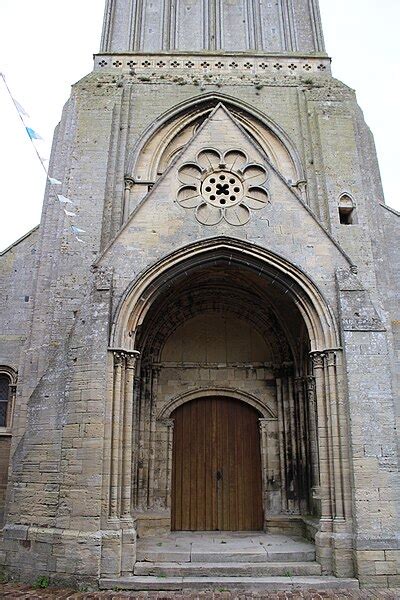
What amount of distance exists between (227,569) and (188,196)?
639 cm

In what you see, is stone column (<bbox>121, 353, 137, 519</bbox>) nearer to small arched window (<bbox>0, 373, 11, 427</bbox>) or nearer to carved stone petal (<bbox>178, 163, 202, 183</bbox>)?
carved stone petal (<bbox>178, 163, 202, 183</bbox>)

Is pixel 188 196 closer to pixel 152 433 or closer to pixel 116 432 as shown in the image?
pixel 116 432

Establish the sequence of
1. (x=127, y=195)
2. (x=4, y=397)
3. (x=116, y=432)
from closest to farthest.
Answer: (x=116, y=432), (x=4, y=397), (x=127, y=195)

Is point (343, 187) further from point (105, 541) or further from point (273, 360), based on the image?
point (105, 541)

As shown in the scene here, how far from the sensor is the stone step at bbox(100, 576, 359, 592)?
7.71 metres

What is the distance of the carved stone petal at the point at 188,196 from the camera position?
9656mm

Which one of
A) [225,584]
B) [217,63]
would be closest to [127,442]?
[225,584]

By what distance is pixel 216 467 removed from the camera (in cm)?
1143

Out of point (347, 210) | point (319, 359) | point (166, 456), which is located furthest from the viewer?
point (347, 210)

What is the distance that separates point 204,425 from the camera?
459 inches

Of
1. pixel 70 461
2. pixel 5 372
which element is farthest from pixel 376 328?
pixel 5 372

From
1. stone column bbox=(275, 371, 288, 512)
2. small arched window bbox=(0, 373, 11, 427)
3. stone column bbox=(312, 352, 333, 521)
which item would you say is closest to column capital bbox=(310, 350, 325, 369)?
stone column bbox=(312, 352, 333, 521)

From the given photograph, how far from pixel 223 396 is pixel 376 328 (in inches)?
166

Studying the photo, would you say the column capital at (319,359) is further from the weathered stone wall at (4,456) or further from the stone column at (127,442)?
the weathered stone wall at (4,456)
